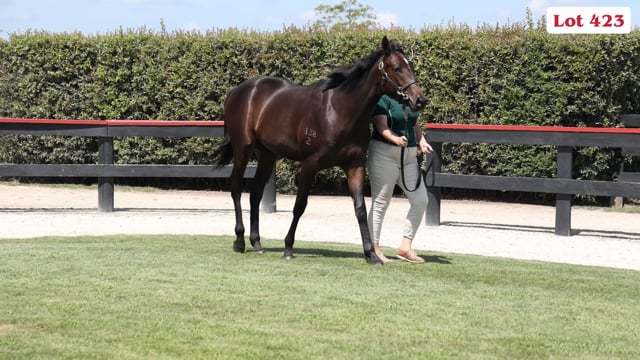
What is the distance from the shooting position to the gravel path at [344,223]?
11680 mm

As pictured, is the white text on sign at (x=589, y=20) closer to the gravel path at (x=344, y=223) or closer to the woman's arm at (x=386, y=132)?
the gravel path at (x=344, y=223)

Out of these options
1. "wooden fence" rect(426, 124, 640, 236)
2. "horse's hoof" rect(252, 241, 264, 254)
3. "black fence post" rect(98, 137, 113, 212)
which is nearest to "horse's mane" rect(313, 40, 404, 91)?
"horse's hoof" rect(252, 241, 264, 254)

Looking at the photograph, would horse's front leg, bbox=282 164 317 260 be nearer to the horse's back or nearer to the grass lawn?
the grass lawn

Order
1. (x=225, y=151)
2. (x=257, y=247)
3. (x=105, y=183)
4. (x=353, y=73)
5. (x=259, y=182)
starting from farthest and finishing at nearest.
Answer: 1. (x=105, y=183)
2. (x=225, y=151)
3. (x=259, y=182)
4. (x=257, y=247)
5. (x=353, y=73)

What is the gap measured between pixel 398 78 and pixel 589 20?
837 centimetres

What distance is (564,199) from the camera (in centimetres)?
1295

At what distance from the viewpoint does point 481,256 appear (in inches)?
418

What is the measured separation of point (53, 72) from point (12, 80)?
3.29 ft

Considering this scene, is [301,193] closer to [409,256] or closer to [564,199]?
[409,256]

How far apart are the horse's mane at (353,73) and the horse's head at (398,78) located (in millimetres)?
43

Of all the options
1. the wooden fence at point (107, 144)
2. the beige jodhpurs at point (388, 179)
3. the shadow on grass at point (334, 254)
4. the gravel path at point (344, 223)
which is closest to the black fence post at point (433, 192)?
the gravel path at point (344, 223)

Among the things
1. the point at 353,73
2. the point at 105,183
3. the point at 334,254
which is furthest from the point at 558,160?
the point at 105,183

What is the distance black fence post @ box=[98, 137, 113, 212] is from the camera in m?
14.9

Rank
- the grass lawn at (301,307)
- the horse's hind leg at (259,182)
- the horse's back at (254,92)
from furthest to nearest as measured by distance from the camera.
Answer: the horse's hind leg at (259,182)
the horse's back at (254,92)
the grass lawn at (301,307)
